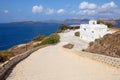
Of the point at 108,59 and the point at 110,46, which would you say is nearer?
the point at 108,59

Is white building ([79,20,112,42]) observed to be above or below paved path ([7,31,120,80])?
below

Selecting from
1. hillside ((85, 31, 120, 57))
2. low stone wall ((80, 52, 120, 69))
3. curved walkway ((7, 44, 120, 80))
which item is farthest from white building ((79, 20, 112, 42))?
curved walkway ((7, 44, 120, 80))

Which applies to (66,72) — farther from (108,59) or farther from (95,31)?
(95,31)

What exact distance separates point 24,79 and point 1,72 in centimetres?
182

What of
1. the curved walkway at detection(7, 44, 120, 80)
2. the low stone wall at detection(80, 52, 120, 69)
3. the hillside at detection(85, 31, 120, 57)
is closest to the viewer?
the curved walkway at detection(7, 44, 120, 80)

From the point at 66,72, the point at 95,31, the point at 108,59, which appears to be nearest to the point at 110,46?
the point at 108,59

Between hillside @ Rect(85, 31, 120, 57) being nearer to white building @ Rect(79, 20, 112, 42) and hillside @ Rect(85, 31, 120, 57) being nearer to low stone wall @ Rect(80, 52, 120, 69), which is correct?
low stone wall @ Rect(80, 52, 120, 69)

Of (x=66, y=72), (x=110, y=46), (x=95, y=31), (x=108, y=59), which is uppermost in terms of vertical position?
(x=108, y=59)

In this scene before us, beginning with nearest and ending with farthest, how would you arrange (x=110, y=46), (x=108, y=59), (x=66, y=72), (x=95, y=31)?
(x=66, y=72) → (x=108, y=59) → (x=110, y=46) → (x=95, y=31)

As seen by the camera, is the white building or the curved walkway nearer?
the curved walkway

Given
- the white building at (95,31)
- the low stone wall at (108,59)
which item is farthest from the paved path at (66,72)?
the white building at (95,31)

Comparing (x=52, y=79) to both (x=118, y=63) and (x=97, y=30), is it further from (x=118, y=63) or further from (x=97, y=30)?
(x=97, y=30)

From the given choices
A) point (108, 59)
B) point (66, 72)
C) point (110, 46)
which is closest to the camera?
point (66, 72)

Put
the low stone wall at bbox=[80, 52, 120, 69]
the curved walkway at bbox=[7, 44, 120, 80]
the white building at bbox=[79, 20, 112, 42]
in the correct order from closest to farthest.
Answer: the curved walkway at bbox=[7, 44, 120, 80] < the low stone wall at bbox=[80, 52, 120, 69] < the white building at bbox=[79, 20, 112, 42]
